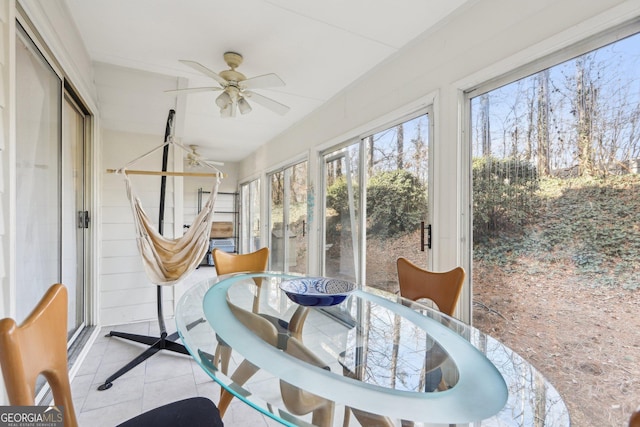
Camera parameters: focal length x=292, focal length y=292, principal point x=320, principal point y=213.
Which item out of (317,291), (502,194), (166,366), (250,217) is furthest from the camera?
(250,217)

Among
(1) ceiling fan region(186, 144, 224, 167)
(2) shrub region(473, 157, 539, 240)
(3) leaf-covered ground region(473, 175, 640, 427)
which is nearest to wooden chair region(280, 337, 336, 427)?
(3) leaf-covered ground region(473, 175, 640, 427)

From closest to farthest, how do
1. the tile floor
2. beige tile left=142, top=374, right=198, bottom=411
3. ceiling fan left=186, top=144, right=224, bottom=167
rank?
1. the tile floor
2. beige tile left=142, top=374, right=198, bottom=411
3. ceiling fan left=186, top=144, right=224, bottom=167

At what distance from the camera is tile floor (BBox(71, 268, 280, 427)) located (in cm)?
165

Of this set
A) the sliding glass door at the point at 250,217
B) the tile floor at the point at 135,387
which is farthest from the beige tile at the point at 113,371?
the sliding glass door at the point at 250,217

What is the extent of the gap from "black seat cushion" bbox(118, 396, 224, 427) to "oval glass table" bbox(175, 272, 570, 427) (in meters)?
0.20

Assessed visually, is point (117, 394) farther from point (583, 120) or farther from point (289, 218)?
point (289, 218)

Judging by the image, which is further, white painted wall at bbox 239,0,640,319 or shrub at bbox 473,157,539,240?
shrub at bbox 473,157,539,240

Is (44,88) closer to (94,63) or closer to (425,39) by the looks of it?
(94,63)

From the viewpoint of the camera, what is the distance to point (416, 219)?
2256 millimetres

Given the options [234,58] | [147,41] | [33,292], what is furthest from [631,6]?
[33,292]

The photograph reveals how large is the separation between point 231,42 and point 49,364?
210 centimetres

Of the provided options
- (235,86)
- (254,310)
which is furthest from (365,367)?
(235,86)

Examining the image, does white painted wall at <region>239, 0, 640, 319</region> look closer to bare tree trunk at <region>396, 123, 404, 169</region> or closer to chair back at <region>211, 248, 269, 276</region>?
bare tree trunk at <region>396, 123, 404, 169</region>

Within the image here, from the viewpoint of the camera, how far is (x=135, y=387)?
1902 mm
